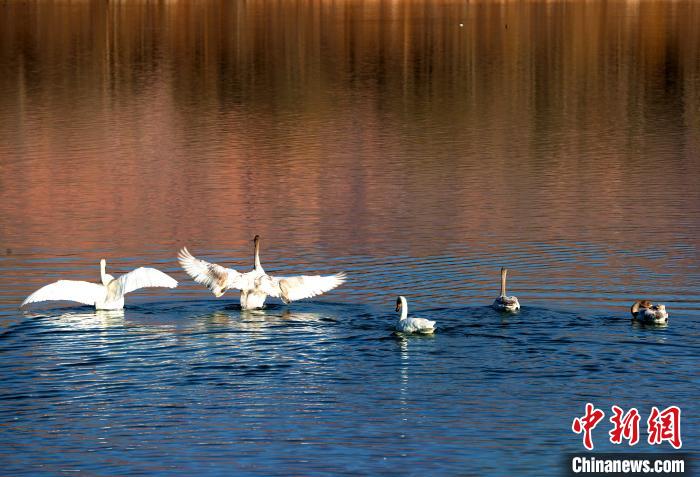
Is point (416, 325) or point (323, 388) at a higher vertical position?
point (416, 325)

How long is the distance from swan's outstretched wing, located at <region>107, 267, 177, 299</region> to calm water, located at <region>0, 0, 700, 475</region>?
50cm

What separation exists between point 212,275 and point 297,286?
1694mm

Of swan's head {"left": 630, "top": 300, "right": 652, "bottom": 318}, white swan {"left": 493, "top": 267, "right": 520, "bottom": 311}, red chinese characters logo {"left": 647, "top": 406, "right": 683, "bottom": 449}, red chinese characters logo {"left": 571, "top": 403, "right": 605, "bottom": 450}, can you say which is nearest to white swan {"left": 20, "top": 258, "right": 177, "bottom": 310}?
white swan {"left": 493, "top": 267, "right": 520, "bottom": 311}

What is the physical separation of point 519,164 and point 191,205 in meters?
12.5

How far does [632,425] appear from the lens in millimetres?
18609

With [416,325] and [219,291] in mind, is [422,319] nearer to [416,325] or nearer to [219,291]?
[416,325]

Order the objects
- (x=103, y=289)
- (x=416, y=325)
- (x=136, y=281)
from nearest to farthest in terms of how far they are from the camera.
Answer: (x=416, y=325)
(x=136, y=281)
(x=103, y=289)

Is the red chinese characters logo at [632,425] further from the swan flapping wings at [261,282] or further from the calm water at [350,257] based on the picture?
the swan flapping wings at [261,282]

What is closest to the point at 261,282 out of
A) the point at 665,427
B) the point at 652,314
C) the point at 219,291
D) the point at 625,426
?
the point at 219,291

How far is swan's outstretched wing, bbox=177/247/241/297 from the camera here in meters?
25.7

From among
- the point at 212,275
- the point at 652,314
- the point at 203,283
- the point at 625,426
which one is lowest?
the point at 625,426

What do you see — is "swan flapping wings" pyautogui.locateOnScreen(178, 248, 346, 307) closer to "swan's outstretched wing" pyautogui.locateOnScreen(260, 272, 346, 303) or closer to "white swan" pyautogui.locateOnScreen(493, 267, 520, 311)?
"swan's outstretched wing" pyautogui.locateOnScreen(260, 272, 346, 303)

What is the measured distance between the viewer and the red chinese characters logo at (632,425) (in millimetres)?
18156

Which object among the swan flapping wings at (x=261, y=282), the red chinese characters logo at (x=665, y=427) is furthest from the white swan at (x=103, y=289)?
the red chinese characters logo at (x=665, y=427)
